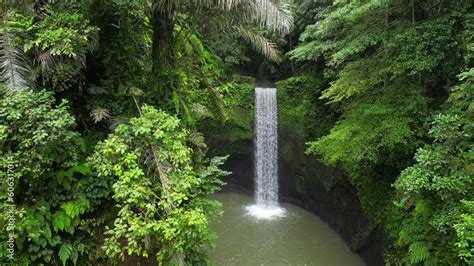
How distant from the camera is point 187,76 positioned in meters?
6.19

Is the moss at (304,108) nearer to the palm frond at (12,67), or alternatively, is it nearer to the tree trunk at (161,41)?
the tree trunk at (161,41)

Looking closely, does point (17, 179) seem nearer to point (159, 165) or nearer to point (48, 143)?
point (48, 143)

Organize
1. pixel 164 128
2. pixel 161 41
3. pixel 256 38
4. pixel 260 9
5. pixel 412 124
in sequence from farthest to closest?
1. pixel 256 38
2. pixel 412 124
3. pixel 161 41
4. pixel 260 9
5. pixel 164 128

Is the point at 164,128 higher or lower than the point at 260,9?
lower

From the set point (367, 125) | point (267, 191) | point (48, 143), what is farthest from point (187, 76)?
point (267, 191)

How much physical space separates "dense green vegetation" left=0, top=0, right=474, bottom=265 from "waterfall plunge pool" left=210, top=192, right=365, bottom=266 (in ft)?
6.73

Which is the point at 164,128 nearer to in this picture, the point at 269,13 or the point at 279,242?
the point at 269,13

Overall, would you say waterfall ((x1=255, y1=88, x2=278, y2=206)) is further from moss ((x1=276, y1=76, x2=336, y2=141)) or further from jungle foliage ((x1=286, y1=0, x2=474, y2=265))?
jungle foliage ((x1=286, y1=0, x2=474, y2=265))

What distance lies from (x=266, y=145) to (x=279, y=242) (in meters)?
4.74

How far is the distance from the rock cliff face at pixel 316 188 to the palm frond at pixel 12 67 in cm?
762

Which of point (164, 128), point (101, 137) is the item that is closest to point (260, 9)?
point (164, 128)

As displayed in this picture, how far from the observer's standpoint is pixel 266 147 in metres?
12.8

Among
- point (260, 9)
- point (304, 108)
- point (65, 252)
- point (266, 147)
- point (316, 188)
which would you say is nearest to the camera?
point (65, 252)

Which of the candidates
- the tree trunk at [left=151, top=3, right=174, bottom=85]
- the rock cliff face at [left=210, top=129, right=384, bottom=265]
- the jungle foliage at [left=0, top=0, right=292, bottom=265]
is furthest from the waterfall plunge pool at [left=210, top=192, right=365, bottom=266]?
the tree trunk at [left=151, top=3, right=174, bottom=85]
